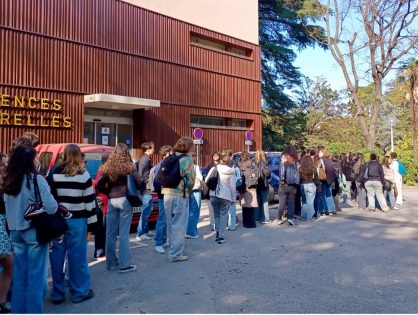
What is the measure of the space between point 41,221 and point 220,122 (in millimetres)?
18345

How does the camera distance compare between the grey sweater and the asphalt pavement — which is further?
the asphalt pavement

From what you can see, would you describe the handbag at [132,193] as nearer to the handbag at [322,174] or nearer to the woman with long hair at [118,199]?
the woman with long hair at [118,199]

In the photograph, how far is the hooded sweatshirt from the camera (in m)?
7.95

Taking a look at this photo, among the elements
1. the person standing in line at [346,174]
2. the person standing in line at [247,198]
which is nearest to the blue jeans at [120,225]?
the person standing in line at [247,198]

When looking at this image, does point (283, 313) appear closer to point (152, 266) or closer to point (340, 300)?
point (340, 300)

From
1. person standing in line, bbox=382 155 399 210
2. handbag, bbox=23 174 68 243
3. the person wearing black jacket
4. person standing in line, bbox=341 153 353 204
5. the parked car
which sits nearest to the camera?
handbag, bbox=23 174 68 243

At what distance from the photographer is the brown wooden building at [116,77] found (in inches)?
557

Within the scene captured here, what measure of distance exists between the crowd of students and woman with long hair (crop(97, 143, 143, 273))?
1cm

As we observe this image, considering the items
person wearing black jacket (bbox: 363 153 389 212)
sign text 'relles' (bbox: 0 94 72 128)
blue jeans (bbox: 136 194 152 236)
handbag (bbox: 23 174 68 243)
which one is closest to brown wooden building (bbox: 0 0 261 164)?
sign text 'relles' (bbox: 0 94 72 128)

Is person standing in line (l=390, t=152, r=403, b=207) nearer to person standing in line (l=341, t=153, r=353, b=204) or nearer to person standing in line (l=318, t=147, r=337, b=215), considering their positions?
person standing in line (l=341, t=153, r=353, b=204)

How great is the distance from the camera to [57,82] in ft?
49.3

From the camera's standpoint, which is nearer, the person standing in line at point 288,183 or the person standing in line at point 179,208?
the person standing in line at point 179,208

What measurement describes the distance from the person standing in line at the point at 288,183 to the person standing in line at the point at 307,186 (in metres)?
0.42

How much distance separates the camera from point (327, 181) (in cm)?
1113
